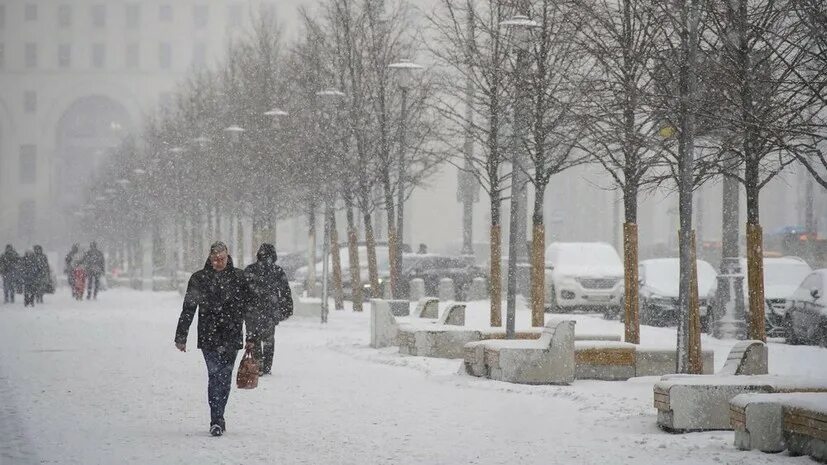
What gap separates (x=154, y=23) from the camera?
14550 centimetres

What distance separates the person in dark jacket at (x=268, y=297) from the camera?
18.7m

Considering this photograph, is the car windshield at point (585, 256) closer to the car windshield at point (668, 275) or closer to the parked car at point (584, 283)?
the parked car at point (584, 283)

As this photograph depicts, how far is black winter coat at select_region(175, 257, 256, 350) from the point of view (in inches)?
509

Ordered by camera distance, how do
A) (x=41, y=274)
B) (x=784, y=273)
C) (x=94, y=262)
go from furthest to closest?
(x=94, y=262) → (x=41, y=274) → (x=784, y=273)

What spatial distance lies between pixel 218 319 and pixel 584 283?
2307 cm

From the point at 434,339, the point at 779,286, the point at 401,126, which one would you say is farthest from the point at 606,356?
the point at 401,126

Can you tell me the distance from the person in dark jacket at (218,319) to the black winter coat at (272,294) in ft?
17.7

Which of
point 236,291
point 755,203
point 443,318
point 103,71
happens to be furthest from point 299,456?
point 103,71

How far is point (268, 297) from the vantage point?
18.7 metres

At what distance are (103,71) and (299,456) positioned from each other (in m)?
135

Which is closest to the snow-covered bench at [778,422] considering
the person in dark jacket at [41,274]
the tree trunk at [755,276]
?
the tree trunk at [755,276]

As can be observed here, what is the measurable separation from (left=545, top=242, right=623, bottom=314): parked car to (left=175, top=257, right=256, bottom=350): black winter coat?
22.3m

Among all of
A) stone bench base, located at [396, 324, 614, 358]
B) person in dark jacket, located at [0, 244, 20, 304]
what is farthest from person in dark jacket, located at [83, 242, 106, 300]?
stone bench base, located at [396, 324, 614, 358]

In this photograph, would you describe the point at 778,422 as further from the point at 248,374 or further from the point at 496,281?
the point at 496,281
